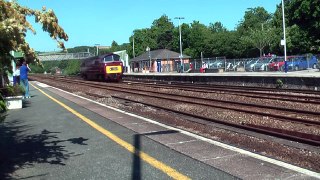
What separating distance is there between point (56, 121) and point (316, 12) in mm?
46550

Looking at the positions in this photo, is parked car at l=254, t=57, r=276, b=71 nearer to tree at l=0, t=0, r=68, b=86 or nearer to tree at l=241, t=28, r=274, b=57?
tree at l=241, t=28, r=274, b=57

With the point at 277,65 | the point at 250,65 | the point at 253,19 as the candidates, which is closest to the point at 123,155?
the point at 277,65

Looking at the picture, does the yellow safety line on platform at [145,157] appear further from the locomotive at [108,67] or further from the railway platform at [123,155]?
the locomotive at [108,67]

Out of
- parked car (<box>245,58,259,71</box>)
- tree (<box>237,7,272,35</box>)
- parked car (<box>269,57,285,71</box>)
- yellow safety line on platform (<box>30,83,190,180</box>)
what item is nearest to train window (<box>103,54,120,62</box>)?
parked car (<box>269,57,285,71</box>)

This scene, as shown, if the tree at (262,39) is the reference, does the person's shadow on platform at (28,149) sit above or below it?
below

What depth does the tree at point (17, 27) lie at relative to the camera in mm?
4473

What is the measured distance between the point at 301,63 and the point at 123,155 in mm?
41069

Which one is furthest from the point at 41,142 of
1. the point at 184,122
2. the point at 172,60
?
the point at 172,60

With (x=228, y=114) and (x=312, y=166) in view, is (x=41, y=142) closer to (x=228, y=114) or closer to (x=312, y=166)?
(x=312, y=166)

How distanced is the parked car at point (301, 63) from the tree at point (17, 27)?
4124 cm

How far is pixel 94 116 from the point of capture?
12.4 meters

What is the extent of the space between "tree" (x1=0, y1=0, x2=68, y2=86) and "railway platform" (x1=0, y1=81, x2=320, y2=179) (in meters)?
1.91

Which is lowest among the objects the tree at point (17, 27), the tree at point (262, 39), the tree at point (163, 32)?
the tree at point (17, 27)

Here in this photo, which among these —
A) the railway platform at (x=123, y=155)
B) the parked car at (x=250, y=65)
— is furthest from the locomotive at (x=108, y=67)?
the railway platform at (x=123, y=155)
